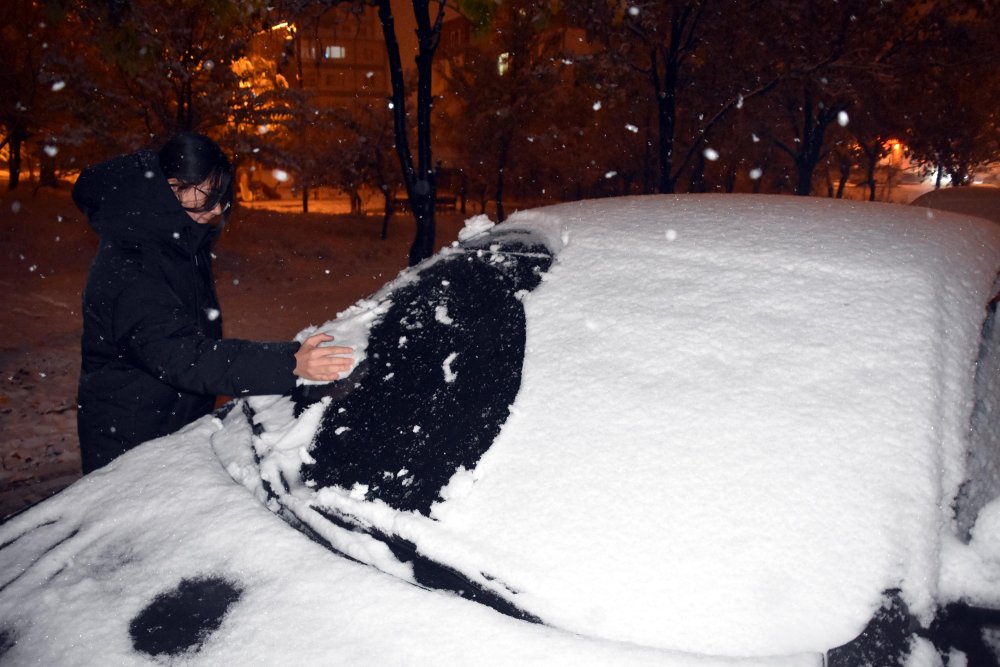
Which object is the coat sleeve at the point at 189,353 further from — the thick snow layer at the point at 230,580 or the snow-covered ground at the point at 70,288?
the snow-covered ground at the point at 70,288

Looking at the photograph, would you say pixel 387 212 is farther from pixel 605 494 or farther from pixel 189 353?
pixel 605 494

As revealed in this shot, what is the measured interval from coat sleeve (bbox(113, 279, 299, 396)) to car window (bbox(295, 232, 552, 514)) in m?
0.16

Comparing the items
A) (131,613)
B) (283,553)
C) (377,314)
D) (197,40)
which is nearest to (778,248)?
(377,314)

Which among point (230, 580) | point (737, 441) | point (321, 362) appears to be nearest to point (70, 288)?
point (321, 362)

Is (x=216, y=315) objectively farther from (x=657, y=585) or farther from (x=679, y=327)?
(x=657, y=585)

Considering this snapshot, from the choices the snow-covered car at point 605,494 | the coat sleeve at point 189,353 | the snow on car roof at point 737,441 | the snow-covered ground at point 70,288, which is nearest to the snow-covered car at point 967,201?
the snow-covered car at point 605,494

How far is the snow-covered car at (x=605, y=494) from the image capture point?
46.9 inches

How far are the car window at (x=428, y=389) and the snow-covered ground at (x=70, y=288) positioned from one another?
296cm

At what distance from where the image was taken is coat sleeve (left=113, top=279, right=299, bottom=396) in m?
1.92

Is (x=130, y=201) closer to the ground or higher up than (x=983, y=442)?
higher up

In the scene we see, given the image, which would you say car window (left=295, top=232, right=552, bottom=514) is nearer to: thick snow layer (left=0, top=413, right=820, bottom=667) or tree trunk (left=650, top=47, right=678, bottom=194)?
thick snow layer (left=0, top=413, right=820, bottom=667)

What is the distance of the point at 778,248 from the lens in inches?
76.3

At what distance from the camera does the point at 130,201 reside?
6.83 ft

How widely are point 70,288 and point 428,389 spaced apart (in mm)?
11323
